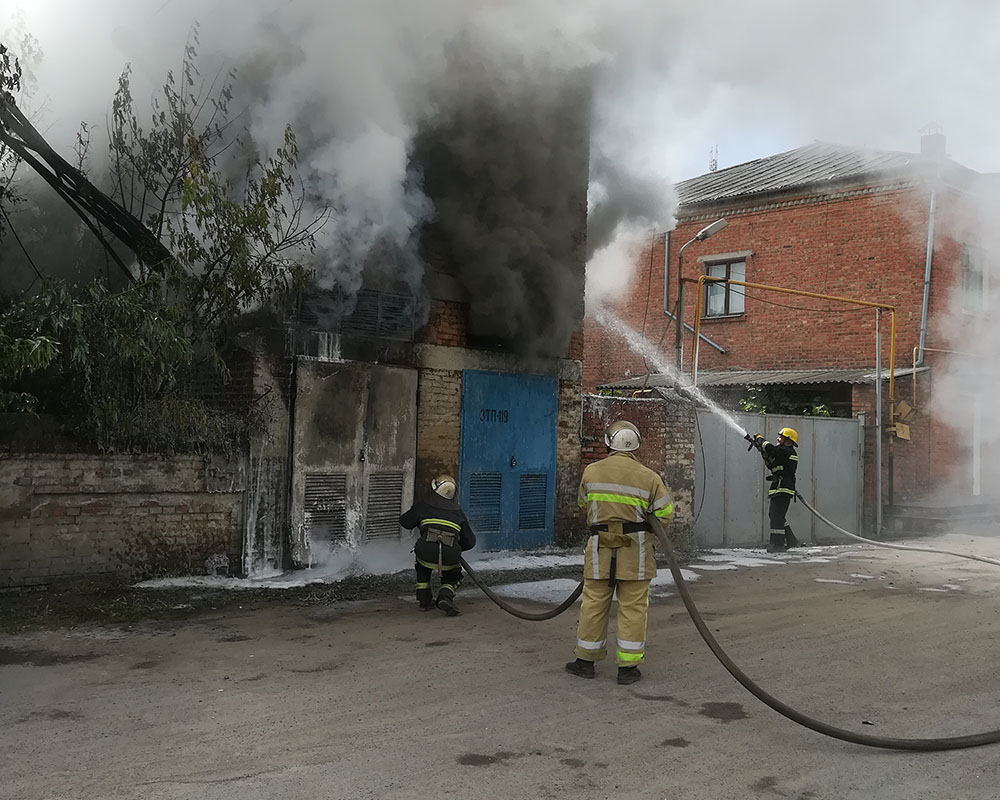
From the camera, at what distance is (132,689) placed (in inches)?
190

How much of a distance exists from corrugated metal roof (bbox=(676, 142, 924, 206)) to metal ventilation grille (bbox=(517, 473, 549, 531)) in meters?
9.98

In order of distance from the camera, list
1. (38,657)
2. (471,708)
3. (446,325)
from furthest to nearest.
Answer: (446,325) → (38,657) → (471,708)

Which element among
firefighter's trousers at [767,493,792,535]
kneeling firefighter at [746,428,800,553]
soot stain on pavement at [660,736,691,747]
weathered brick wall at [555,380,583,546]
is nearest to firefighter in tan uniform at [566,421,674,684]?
soot stain on pavement at [660,736,691,747]

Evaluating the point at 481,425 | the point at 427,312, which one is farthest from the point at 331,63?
the point at 481,425

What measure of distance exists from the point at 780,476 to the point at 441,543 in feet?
20.7

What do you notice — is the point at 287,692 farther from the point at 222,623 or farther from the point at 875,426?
the point at 875,426

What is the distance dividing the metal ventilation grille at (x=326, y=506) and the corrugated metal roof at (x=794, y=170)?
1230cm

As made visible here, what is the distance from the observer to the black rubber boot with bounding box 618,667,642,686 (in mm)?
5141

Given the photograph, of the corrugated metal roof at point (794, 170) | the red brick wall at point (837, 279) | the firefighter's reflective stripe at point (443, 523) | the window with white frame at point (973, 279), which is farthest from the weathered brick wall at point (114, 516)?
the window with white frame at point (973, 279)

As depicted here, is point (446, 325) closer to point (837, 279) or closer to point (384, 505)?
point (384, 505)

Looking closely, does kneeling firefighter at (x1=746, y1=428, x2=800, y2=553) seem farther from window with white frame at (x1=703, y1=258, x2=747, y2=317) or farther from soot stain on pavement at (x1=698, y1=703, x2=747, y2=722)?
soot stain on pavement at (x1=698, y1=703, x2=747, y2=722)

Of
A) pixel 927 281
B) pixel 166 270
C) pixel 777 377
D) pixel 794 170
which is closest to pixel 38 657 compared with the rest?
pixel 166 270

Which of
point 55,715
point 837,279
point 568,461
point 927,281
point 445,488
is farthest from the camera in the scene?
point 837,279

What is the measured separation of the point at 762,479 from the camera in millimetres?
12812
